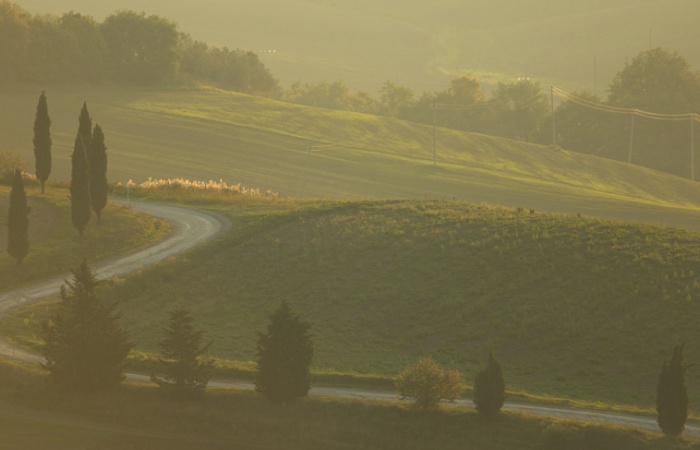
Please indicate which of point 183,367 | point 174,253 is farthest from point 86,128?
point 183,367

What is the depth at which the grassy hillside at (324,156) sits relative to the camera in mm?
88875

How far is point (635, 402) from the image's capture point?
3328 centimetres

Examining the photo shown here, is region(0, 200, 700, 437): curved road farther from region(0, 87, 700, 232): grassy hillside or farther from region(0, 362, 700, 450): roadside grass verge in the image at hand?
region(0, 87, 700, 232): grassy hillside

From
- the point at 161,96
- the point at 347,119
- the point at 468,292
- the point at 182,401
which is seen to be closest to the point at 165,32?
the point at 161,96

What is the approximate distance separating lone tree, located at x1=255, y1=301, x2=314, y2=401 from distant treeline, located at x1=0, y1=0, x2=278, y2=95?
3629 inches

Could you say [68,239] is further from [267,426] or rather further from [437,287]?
[267,426]

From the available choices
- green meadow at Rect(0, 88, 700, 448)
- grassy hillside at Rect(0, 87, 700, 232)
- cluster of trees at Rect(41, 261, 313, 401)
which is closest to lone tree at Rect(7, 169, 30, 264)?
green meadow at Rect(0, 88, 700, 448)

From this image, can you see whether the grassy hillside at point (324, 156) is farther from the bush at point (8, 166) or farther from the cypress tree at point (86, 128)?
the cypress tree at point (86, 128)

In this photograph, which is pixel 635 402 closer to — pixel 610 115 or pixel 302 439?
pixel 302 439

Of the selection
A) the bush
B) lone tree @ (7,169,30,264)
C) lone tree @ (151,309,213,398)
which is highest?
the bush

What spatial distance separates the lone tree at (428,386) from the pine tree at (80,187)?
3106 centimetres

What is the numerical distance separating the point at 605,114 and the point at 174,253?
10141cm

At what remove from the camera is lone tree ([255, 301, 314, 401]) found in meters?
30.2

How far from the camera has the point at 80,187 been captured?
55.8 metres
